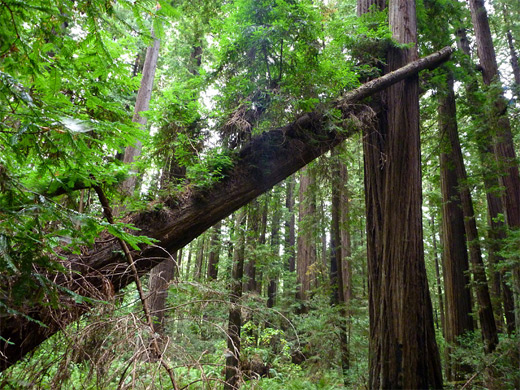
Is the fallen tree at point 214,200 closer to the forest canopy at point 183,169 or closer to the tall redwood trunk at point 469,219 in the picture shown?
the forest canopy at point 183,169

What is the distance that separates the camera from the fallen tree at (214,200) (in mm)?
2860

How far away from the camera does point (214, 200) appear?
3930 mm

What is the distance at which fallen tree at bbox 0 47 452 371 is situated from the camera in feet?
9.38

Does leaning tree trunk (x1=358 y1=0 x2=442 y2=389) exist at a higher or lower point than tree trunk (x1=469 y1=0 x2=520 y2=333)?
lower

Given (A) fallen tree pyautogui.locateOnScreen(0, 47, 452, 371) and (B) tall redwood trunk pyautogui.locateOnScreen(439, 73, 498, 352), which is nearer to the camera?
(A) fallen tree pyautogui.locateOnScreen(0, 47, 452, 371)

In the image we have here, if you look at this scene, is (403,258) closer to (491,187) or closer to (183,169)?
(183,169)

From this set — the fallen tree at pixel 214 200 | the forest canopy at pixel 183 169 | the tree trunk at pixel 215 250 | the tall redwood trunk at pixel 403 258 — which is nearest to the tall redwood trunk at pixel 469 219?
the forest canopy at pixel 183 169

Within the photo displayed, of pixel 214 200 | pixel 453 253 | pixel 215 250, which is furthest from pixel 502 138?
pixel 215 250

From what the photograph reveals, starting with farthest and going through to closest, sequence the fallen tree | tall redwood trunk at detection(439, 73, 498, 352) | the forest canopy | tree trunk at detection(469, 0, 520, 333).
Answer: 1. tree trunk at detection(469, 0, 520, 333)
2. tall redwood trunk at detection(439, 73, 498, 352)
3. the fallen tree
4. the forest canopy

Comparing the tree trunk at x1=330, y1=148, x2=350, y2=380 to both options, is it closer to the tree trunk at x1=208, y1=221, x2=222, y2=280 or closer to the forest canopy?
the forest canopy

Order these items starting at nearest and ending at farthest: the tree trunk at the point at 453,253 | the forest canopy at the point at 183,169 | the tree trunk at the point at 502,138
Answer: the forest canopy at the point at 183,169
the tree trunk at the point at 502,138
the tree trunk at the point at 453,253

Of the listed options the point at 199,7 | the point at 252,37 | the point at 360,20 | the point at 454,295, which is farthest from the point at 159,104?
the point at 454,295

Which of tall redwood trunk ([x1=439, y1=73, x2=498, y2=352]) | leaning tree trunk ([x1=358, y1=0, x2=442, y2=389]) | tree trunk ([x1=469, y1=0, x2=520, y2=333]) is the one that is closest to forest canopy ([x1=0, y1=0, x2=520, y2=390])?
leaning tree trunk ([x1=358, y1=0, x2=442, y2=389])

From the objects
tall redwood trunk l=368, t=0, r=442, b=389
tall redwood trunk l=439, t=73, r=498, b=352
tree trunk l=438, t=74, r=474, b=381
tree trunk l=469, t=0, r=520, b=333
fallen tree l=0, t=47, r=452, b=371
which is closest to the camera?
fallen tree l=0, t=47, r=452, b=371
